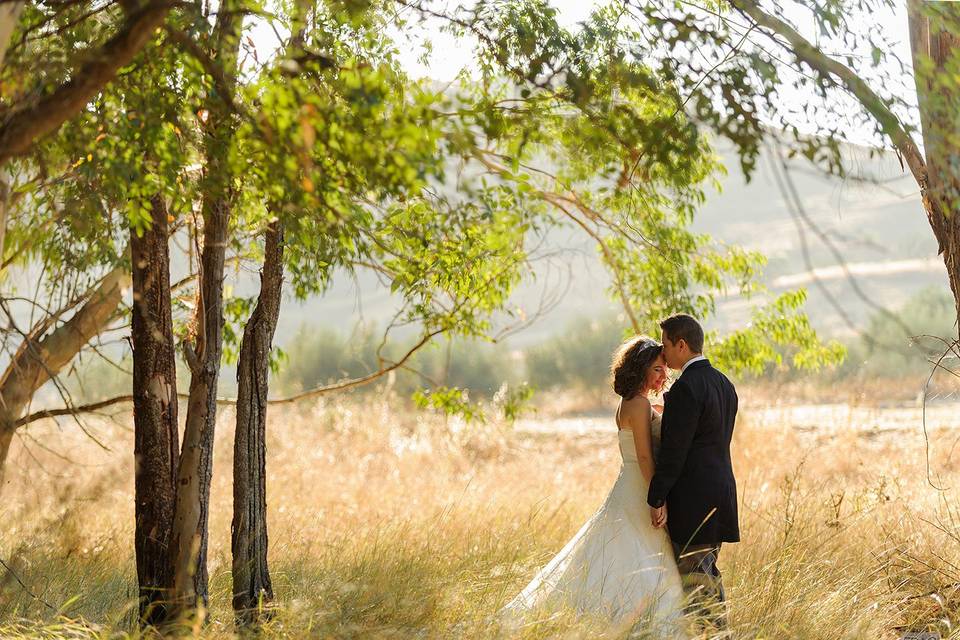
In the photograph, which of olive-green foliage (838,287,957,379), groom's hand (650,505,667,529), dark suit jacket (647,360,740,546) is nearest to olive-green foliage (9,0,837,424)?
dark suit jacket (647,360,740,546)

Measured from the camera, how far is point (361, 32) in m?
5.68

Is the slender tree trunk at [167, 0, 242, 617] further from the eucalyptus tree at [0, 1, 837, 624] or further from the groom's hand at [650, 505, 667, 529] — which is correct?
the groom's hand at [650, 505, 667, 529]

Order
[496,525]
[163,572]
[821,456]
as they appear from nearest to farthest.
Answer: [163,572], [496,525], [821,456]

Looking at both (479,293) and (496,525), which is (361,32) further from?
(496,525)

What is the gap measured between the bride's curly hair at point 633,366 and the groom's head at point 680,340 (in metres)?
0.06

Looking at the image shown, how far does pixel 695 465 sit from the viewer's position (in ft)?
16.8

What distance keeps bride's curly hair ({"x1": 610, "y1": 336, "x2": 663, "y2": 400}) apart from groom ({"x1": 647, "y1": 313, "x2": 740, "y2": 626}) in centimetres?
10

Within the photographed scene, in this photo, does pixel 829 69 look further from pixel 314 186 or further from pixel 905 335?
pixel 905 335

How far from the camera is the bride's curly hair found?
5.25 m

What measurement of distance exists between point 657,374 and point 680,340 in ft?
0.72

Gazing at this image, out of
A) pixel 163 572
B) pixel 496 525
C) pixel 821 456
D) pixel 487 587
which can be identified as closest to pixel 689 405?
pixel 487 587

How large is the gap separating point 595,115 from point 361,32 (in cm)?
237

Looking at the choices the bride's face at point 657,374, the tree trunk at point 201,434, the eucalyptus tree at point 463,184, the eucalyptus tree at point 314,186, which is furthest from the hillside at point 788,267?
the tree trunk at point 201,434

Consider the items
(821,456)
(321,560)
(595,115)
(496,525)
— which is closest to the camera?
(595,115)
